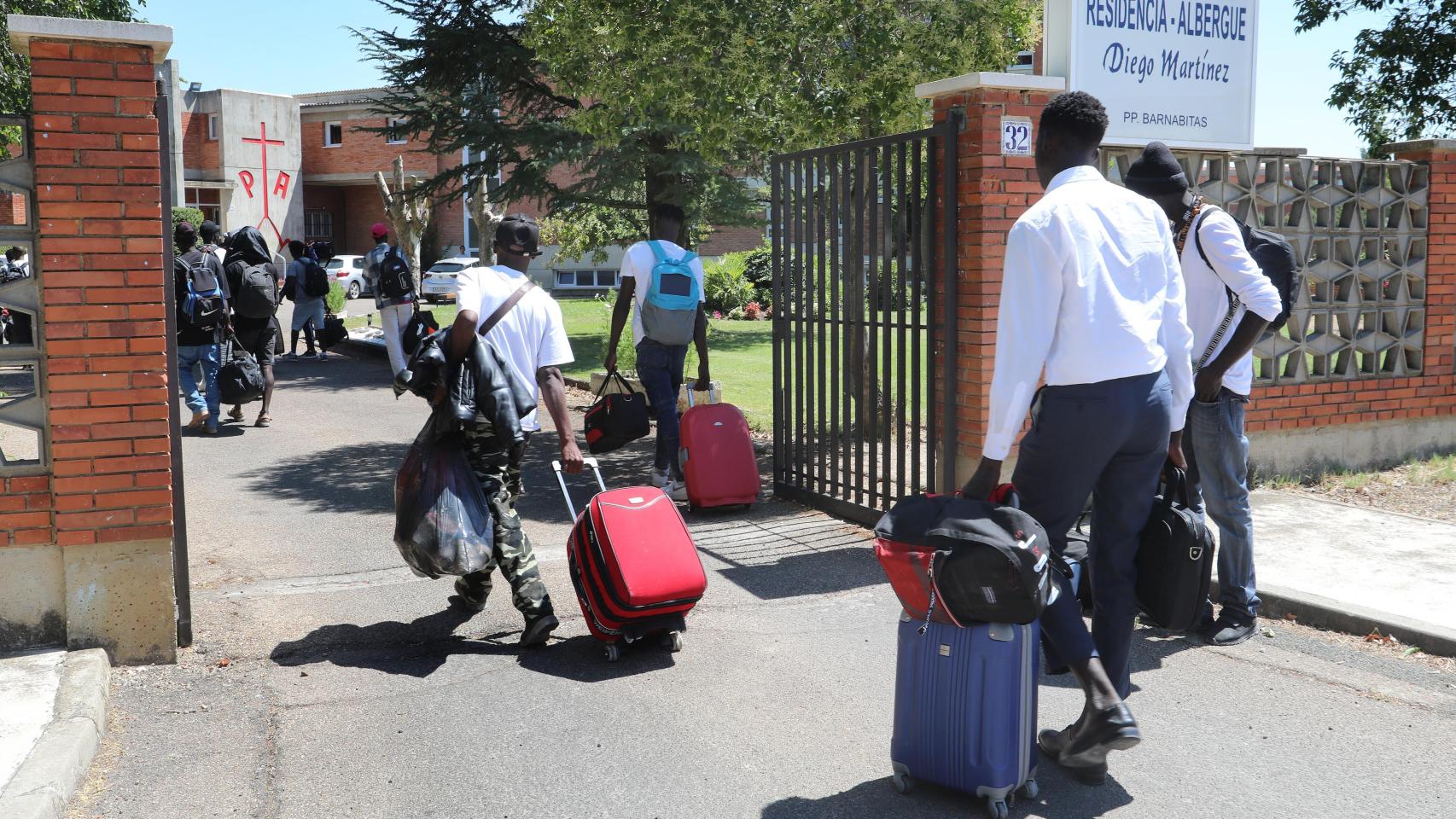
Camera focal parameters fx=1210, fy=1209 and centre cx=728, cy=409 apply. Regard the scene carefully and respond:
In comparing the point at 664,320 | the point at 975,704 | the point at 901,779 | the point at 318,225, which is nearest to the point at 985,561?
the point at 975,704

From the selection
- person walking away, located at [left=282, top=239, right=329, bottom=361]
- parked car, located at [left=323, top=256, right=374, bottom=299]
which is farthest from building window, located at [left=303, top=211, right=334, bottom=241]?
person walking away, located at [left=282, top=239, right=329, bottom=361]

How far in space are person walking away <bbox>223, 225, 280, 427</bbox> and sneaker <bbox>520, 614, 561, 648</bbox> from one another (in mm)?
7142

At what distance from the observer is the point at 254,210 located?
4500cm

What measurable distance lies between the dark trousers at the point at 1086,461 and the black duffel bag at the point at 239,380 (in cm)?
864

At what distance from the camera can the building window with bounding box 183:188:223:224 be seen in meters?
45.5

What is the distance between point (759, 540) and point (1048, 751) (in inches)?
138

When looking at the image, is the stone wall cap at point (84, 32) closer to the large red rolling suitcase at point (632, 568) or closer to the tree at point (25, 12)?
the large red rolling suitcase at point (632, 568)

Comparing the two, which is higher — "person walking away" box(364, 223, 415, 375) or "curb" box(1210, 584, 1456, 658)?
"person walking away" box(364, 223, 415, 375)

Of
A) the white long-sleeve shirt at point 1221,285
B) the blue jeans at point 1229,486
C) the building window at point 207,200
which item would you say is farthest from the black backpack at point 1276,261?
the building window at point 207,200

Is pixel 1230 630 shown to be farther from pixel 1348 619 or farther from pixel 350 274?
pixel 350 274

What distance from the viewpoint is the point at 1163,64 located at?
7.42 m

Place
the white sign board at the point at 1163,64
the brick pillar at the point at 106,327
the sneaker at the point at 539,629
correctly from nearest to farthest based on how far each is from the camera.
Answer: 1. the brick pillar at the point at 106,327
2. the sneaker at the point at 539,629
3. the white sign board at the point at 1163,64

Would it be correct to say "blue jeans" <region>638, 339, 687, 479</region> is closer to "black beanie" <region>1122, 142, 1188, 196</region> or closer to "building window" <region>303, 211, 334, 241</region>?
"black beanie" <region>1122, 142, 1188, 196</region>

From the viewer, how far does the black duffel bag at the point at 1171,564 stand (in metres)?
4.25
